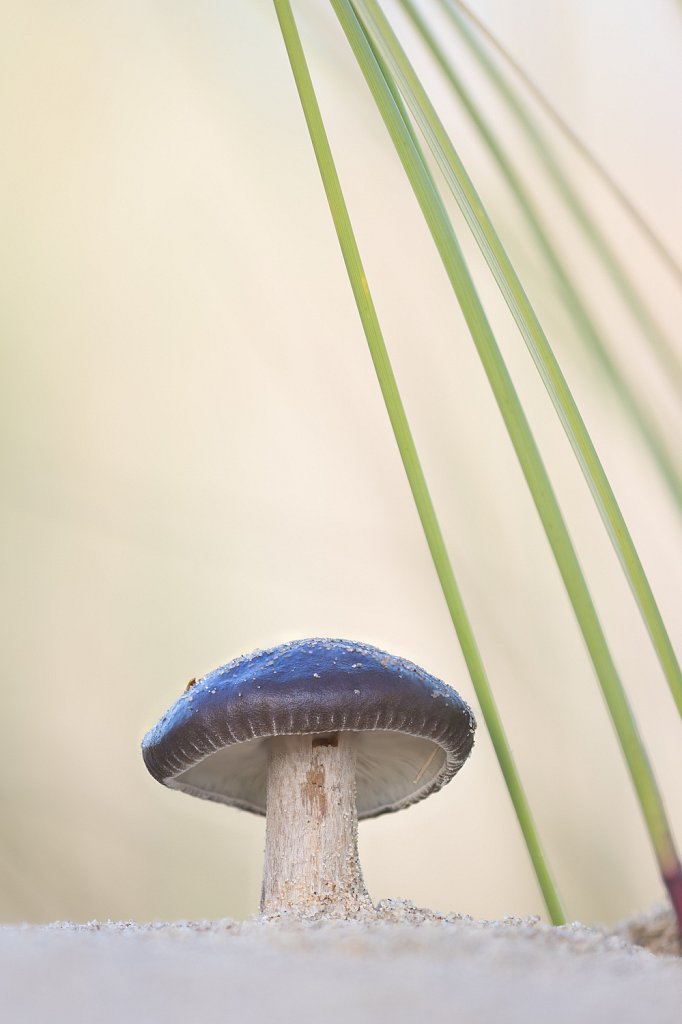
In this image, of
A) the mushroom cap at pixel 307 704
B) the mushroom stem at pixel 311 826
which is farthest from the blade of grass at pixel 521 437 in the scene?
the mushroom stem at pixel 311 826

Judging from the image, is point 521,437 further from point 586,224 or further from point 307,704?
point 307,704

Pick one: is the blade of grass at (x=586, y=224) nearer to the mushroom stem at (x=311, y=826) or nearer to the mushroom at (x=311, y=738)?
the mushroom at (x=311, y=738)

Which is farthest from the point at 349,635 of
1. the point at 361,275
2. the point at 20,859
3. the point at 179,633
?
the point at 361,275

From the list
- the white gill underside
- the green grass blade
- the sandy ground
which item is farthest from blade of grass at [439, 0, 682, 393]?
the white gill underside

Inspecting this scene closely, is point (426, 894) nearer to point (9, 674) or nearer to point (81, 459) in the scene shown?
point (9, 674)

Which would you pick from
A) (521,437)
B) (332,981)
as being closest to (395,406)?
(521,437)
